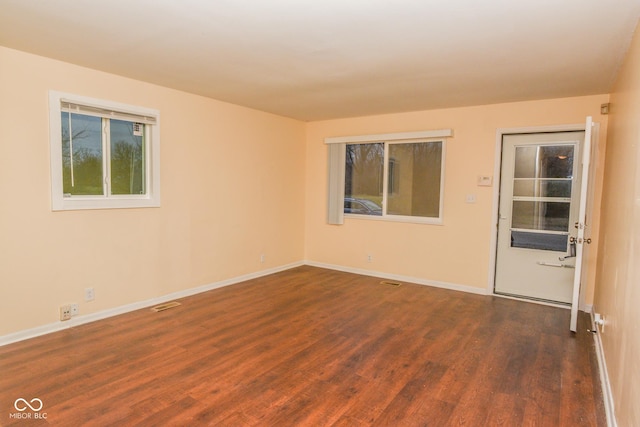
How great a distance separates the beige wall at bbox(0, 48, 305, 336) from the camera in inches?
118

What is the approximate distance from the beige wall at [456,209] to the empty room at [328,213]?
28mm

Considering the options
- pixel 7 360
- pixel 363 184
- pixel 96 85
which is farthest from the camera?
pixel 363 184

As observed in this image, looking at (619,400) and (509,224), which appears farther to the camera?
(509,224)

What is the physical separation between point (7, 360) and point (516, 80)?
483 centimetres

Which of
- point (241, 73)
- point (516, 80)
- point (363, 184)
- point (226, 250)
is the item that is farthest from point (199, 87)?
point (516, 80)

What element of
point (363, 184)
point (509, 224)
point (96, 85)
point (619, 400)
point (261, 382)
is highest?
point (96, 85)

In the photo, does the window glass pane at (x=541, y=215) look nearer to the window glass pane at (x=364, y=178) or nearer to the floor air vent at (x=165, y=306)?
the window glass pane at (x=364, y=178)

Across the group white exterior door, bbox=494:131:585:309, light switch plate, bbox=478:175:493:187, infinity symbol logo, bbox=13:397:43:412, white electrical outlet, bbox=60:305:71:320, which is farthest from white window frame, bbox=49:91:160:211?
white exterior door, bbox=494:131:585:309

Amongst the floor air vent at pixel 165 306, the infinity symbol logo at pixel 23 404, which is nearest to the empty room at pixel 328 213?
the infinity symbol logo at pixel 23 404

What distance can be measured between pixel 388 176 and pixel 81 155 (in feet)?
12.6

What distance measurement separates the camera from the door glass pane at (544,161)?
4215mm

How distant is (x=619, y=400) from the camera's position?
197 cm

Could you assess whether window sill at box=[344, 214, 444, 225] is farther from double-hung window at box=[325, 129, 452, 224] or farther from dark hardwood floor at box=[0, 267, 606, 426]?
dark hardwood floor at box=[0, 267, 606, 426]

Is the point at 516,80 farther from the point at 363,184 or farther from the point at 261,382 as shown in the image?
the point at 261,382
